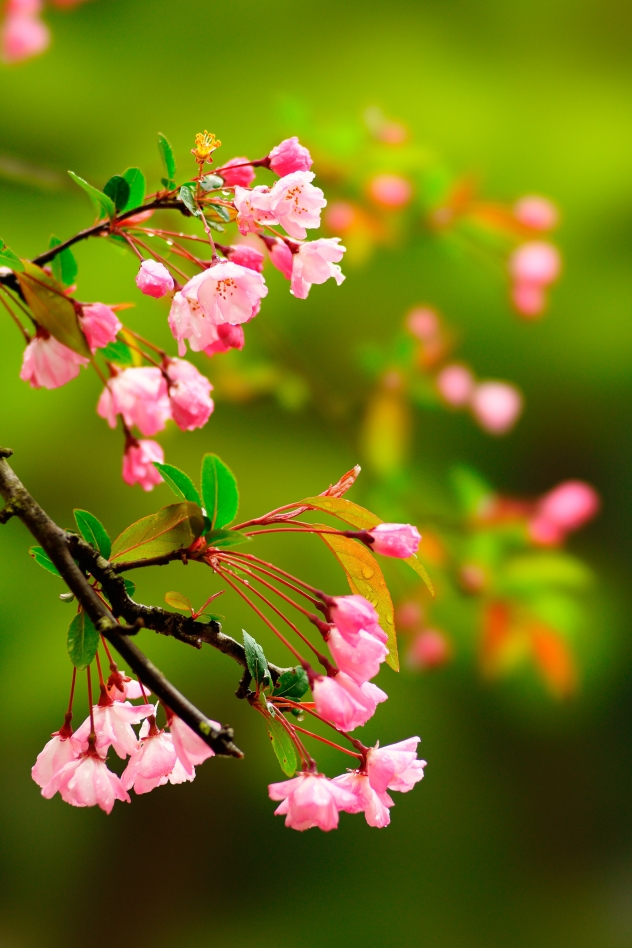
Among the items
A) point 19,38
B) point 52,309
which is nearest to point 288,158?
point 52,309

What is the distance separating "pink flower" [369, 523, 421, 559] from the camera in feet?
1.23

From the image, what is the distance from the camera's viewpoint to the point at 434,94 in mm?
1606

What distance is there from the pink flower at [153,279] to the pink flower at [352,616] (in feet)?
0.55

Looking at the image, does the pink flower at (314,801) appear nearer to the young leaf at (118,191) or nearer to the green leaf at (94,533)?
the green leaf at (94,533)

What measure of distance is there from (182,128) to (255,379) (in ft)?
1.59

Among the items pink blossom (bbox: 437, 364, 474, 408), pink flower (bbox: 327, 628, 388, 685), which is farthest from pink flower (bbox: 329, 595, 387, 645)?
pink blossom (bbox: 437, 364, 474, 408)

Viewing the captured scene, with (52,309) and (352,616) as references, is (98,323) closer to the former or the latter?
(52,309)

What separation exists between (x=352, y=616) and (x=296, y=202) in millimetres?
197

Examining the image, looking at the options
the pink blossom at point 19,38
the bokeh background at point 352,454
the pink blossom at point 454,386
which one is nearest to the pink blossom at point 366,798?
the bokeh background at point 352,454

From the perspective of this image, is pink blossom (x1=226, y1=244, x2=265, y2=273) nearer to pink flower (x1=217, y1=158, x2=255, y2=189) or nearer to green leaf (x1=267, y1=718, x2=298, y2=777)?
pink flower (x1=217, y1=158, x2=255, y2=189)

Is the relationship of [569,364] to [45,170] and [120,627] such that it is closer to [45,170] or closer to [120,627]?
[45,170]

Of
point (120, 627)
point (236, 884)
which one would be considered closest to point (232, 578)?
point (120, 627)

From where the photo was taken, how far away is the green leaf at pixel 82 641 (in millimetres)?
384

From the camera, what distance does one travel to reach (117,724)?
0.42 meters
